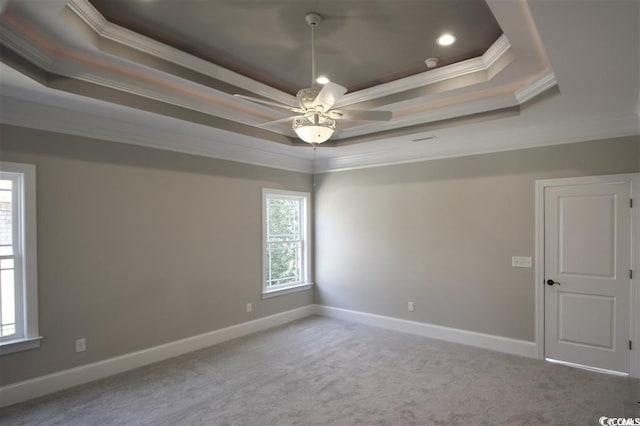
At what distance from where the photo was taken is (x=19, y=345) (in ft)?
10.6

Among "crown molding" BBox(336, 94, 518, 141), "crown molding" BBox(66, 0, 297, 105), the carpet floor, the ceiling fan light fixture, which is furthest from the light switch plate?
"crown molding" BBox(66, 0, 297, 105)

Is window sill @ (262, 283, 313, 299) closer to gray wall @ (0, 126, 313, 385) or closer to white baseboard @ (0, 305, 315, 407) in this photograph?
gray wall @ (0, 126, 313, 385)

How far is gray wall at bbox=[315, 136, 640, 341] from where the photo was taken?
14.3 ft

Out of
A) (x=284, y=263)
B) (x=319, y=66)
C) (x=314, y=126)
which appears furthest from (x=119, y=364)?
(x=319, y=66)

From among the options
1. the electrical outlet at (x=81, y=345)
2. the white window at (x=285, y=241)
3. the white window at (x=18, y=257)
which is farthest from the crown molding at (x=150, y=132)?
the electrical outlet at (x=81, y=345)

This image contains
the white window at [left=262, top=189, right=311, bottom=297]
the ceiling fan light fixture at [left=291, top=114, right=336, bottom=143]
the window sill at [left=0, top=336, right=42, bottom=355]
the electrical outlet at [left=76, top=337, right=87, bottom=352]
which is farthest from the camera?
the white window at [left=262, top=189, right=311, bottom=297]

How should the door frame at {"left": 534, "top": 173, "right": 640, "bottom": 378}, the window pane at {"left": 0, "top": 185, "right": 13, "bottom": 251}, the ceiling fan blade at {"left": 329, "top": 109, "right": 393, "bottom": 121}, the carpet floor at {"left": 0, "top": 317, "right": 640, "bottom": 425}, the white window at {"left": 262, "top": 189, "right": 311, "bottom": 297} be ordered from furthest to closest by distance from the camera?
the white window at {"left": 262, "top": 189, "right": 311, "bottom": 297}, the door frame at {"left": 534, "top": 173, "right": 640, "bottom": 378}, the window pane at {"left": 0, "top": 185, "right": 13, "bottom": 251}, the carpet floor at {"left": 0, "top": 317, "right": 640, "bottom": 425}, the ceiling fan blade at {"left": 329, "top": 109, "right": 393, "bottom": 121}

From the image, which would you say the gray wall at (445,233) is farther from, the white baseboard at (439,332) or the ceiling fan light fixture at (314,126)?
the ceiling fan light fixture at (314,126)

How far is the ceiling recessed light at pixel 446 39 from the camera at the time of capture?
9.43 feet

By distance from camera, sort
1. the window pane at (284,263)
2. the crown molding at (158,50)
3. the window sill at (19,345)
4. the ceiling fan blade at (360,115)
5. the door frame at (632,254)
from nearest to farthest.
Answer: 1. the crown molding at (158,50)
2. the ceiling fan blade at (360,115)
3. the window sill at (19,345)
4. the door frame at (632,254)
5. the window pane at (284,263)

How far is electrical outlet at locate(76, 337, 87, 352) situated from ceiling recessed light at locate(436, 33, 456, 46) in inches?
171

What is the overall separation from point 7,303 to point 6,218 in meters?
0.77

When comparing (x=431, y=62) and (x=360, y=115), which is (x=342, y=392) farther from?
(x=431, y=62)

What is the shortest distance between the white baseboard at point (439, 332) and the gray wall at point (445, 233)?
0.08 m
